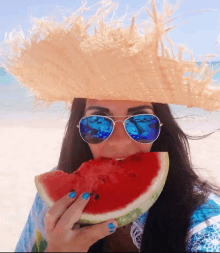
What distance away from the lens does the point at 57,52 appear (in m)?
1.42

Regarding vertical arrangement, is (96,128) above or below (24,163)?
above

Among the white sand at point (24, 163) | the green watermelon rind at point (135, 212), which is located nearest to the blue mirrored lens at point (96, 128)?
the green watermelon rind at point (135, 212)

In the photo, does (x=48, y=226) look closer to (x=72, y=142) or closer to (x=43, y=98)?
(x=72, y=142)

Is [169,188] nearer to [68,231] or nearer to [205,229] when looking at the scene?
[205,229]

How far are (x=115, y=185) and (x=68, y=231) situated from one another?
0.46m

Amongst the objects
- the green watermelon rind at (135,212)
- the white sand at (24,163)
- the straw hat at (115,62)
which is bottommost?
the white sand at (24,163)

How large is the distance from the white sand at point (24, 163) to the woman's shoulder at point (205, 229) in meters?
0.85

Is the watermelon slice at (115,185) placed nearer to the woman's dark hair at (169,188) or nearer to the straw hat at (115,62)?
the woman's dark hair at (169,188)

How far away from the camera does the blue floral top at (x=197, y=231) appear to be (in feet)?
3.76

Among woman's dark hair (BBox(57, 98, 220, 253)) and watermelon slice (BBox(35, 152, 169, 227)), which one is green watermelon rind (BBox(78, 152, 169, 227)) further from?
woman's dark hair (BBox(57, 98, 220, 253))

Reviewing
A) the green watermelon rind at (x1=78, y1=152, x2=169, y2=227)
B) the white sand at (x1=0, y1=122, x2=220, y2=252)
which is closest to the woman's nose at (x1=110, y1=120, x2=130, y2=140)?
the green watermelon rind at (x1=78, y1=152, x2=169, y2=227)

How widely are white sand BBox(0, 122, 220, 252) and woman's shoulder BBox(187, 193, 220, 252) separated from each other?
33.3 inches

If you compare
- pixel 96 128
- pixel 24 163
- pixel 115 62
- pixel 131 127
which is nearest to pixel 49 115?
pixel 24 163

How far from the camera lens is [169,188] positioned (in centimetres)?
160
